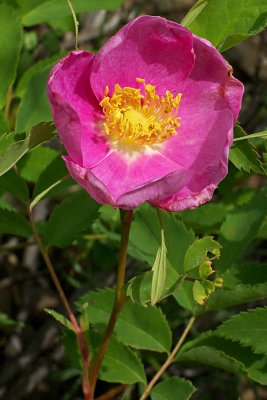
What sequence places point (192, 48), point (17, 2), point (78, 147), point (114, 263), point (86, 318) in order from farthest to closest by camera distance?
point (114, 263) < point (17, 2) < point (86, 318) < point (192, 48) < point (78, 147)

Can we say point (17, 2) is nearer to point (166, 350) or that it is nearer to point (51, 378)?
point (166, 350)

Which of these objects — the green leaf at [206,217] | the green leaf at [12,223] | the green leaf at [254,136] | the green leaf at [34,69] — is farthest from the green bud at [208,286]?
the green leaf at [34,69]

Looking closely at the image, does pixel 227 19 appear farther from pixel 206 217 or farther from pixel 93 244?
pixel 93 244

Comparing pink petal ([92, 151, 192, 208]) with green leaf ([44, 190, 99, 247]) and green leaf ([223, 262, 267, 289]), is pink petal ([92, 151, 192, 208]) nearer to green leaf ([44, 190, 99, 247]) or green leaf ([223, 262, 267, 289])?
green leaf ([44, 190, 99, 247])

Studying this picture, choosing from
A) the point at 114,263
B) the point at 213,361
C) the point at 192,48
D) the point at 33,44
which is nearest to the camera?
the point at 192,48

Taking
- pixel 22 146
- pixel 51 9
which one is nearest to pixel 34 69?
pixel 51 9

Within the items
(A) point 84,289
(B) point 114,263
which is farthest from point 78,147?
(A) point 84,289

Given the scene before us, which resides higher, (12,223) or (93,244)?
(12,223)
